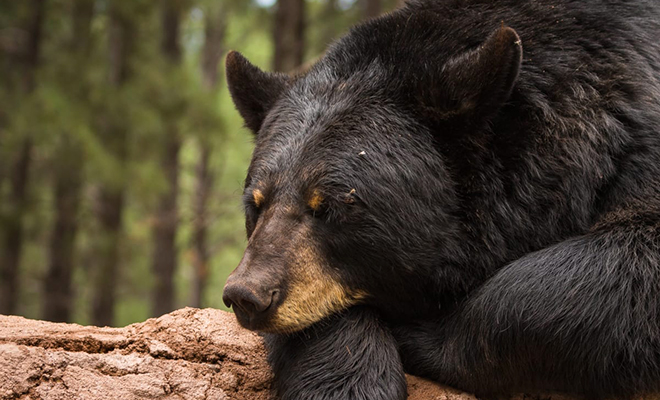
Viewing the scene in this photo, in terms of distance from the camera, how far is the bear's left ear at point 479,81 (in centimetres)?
316

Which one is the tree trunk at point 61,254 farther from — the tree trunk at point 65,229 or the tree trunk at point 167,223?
the tree trunk at point 167,223

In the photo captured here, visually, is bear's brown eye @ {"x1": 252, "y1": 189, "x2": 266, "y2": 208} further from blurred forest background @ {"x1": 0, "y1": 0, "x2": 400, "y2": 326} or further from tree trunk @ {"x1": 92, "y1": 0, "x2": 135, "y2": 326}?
tree trunk @ {"x1": 92, "y1": 0, "x2": 135, "y2": 326}

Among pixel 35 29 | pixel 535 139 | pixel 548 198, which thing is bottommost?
pixel 548 198

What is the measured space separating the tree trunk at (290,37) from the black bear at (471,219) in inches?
233

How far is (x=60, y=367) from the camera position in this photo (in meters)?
2.94

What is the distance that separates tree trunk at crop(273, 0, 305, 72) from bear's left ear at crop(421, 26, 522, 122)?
20.3 ft

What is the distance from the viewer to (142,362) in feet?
10.3

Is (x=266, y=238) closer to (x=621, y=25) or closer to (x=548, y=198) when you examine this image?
(x=548, y=198)

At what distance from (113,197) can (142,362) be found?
10725 millimetres

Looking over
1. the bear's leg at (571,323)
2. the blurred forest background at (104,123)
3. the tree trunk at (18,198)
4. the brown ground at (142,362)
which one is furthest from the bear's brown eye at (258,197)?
the tree trunk at (18,198)

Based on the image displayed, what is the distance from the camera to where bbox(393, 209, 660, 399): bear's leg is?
2.92 metres

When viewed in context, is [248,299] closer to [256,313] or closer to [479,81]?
[256,313]

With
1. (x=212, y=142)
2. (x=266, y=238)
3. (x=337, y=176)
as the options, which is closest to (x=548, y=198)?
(x=337, y=176)

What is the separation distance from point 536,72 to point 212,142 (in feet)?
32.6
